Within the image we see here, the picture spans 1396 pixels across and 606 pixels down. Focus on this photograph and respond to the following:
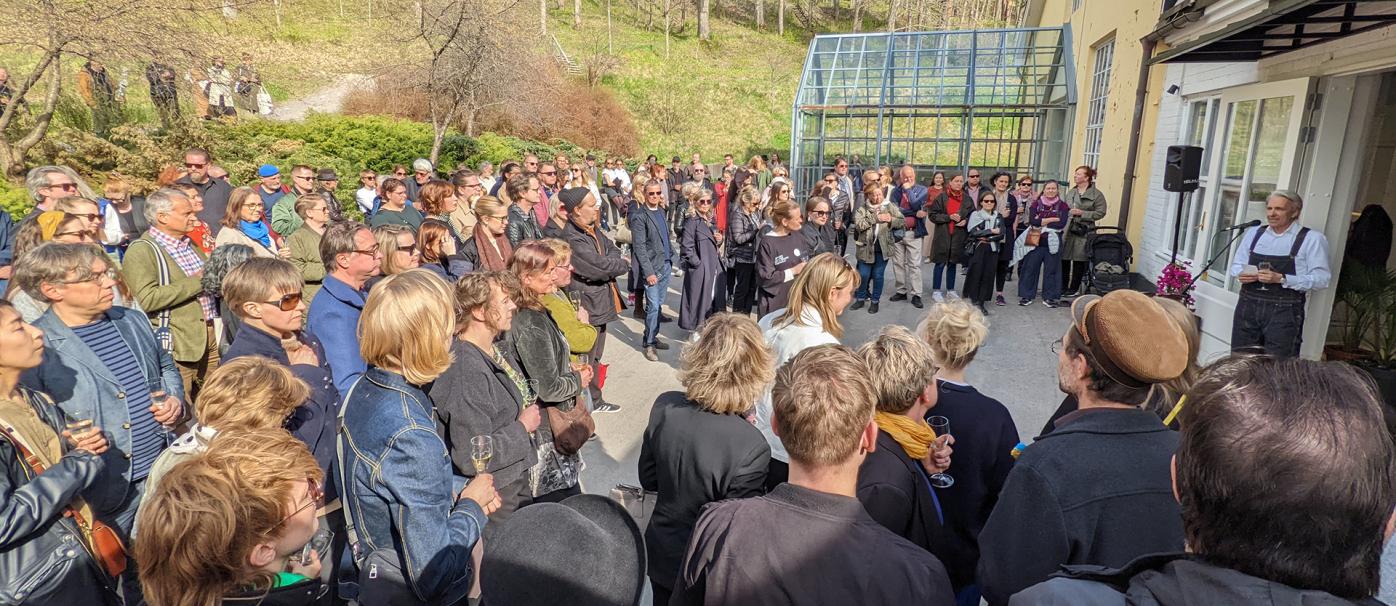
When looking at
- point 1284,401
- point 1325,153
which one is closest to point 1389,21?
point 1325,153

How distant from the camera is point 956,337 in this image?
2869mm

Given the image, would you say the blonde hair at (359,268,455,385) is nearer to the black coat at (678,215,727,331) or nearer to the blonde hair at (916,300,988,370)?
the blonde hair at (916,300,988,370)

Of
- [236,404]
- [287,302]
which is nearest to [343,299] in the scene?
[287,302]

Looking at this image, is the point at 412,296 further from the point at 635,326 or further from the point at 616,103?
the point at 616,103

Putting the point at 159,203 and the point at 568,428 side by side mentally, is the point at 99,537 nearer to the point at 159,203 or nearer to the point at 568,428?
the point at 568,428

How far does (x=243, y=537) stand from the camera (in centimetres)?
161

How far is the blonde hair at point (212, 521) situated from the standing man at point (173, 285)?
127 inches

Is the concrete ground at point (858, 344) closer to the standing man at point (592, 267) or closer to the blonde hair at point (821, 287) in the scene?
the standing man at point (592, 267)

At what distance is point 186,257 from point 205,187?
4.34 m

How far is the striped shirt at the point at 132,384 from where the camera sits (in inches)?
119

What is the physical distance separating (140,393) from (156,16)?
29.0 ft

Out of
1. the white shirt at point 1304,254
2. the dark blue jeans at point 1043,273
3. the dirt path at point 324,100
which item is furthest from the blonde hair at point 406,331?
the dirt path at point 324,100

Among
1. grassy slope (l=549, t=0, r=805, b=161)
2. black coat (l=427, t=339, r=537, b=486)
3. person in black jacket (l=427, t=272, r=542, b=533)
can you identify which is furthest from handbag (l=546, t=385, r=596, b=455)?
grassy slope (l=549, t=0, r=805, b=161)

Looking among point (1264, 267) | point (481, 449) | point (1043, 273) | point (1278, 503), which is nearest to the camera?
point (1278, 503)
